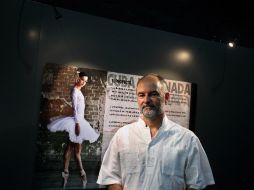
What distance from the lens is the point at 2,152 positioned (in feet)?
7.33

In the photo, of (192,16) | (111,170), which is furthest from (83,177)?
(192,16)

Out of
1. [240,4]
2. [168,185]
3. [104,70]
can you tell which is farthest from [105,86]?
[240,4]

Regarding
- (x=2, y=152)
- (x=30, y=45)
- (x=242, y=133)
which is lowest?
(x=2, y=152)

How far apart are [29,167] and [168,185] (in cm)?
102

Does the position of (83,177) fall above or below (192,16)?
below

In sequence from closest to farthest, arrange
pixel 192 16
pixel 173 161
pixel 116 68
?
pixel 173 161
pixel 116 68
pixel 192 16

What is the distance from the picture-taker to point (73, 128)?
248cm

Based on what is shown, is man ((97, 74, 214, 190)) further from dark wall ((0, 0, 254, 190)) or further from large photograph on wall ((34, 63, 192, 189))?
dark wall ((0, 0, 254, 190))

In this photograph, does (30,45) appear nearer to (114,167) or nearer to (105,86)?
(105,86)

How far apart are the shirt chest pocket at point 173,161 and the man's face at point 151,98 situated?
10.5 inches

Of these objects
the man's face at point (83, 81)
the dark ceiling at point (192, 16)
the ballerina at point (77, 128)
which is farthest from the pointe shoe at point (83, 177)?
the dark ceiling at point (192, 16)

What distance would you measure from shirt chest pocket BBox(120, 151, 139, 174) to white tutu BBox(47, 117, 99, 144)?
400 mm

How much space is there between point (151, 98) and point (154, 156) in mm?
402

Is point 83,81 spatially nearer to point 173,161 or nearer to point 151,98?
point 151,98
